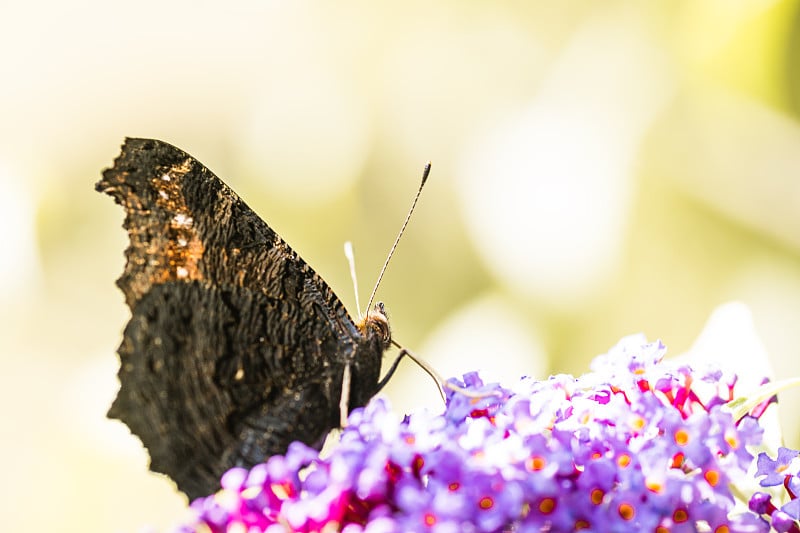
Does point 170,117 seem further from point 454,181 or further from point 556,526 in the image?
point 556,526

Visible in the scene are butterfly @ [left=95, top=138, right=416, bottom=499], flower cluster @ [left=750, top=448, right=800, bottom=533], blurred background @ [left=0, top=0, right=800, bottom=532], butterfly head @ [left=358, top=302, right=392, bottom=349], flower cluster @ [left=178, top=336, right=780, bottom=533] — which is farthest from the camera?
blurred background @ [left=0, top=0, right=800, bottom=532]

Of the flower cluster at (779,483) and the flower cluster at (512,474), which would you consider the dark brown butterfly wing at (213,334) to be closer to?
the flower cluster at (512,474)

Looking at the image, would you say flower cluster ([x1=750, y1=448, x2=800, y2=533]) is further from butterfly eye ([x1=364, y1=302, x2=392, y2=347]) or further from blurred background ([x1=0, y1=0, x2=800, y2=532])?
blurred background ([x1=0, y1=0, x2=800, y2=532])

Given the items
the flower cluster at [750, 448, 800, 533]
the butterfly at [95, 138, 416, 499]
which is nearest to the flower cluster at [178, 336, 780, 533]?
the flower cluster at [750, 448, 800, 533]

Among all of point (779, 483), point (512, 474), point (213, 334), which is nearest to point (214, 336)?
point (213, 334)

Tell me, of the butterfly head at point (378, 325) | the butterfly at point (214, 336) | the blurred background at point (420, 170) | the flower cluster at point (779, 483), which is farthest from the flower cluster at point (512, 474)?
the blurred background at point (420, 170)

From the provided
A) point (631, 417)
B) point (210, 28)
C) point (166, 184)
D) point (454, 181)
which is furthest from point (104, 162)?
point (631, 417)
